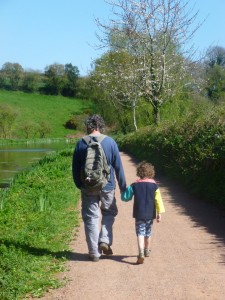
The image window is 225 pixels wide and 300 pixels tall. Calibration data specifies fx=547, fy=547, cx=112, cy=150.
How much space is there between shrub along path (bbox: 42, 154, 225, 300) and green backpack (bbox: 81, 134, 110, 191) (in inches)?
40.7

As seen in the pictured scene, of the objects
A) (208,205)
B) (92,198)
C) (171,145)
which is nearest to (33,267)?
(92,198)

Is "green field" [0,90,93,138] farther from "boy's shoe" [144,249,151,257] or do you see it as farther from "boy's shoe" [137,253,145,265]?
"boy's shoe" [137,253,145,265]

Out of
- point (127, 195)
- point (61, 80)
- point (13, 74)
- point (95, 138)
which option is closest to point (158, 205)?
point (127, 195)

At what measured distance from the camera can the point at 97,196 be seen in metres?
7.29

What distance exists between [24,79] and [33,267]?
382 feet

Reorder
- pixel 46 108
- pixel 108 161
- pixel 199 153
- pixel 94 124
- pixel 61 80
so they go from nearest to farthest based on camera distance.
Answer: pixel 108 161 < pixel 94 124 < pixel 199 153 < pixel 46 108 < pixel 61 80

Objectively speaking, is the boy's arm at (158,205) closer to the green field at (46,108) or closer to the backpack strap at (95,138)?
the backpack strap at (95,138)

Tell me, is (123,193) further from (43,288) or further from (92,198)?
(43,288)

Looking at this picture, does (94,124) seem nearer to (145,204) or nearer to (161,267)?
(145,204)

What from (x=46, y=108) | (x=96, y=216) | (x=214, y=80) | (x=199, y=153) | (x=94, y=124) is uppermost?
(x=214, y=80)

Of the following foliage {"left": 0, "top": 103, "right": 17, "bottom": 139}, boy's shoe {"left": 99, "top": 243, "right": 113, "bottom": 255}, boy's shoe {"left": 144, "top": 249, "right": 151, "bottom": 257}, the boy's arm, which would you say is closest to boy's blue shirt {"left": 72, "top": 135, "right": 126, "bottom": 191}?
the boy's arm

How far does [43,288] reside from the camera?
237 inches

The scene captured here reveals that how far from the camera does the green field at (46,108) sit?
9320cm

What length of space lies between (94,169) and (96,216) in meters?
0.66
